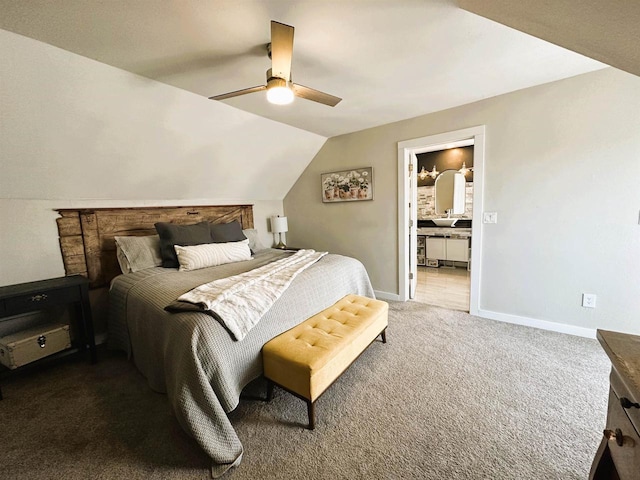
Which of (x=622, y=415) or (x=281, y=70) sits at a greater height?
(x=281, y=70)

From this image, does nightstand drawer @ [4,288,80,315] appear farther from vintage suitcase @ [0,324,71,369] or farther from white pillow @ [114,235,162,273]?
white pillow @ [114,235,162,273]

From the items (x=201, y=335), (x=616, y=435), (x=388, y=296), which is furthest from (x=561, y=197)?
(x=201, y=335)

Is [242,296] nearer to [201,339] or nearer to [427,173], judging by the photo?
[201,339]

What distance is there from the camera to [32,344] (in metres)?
1.99

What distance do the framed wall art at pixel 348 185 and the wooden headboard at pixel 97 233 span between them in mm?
2162

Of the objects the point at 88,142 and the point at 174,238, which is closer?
the point at 88,142

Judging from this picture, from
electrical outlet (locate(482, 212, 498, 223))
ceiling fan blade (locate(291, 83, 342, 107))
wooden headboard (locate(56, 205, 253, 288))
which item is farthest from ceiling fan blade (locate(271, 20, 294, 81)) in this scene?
electrical outlet (locate(482, 212, 498, 223))

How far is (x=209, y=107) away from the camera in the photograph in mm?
2486

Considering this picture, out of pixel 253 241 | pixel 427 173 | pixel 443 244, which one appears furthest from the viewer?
pixel 427 173

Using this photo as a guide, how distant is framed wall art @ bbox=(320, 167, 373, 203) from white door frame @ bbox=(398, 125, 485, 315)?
437 mm

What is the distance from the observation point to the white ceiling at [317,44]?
1.34 m

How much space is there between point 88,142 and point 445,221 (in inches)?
207

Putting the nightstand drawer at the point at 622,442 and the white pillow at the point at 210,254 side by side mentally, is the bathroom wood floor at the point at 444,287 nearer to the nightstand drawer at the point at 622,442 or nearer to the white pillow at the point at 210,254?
the white pillow at the point at 210,254

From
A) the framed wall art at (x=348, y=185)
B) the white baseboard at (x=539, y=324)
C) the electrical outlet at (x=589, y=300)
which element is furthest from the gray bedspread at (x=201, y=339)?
the electrical outlet at (x=589, y=300)
